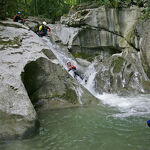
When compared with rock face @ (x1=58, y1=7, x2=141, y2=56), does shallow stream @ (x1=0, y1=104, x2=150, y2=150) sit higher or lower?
lower

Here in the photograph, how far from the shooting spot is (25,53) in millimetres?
8852

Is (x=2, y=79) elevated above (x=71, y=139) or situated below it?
above

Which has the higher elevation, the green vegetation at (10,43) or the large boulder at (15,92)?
the green vegetation at (10,43)

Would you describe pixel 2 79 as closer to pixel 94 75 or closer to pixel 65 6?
pixel 94 75

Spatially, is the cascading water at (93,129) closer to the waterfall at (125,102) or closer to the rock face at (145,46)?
the waterfall at (125,102)

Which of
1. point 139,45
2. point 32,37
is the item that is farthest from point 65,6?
point 32,37

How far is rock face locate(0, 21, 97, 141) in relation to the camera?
6139mm

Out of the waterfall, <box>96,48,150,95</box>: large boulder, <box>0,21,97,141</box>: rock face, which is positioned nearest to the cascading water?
the waterfall

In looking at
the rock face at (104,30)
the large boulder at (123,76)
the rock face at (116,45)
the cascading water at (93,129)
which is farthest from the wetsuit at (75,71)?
the cascading water at (93,129)

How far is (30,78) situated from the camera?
28.2 ft

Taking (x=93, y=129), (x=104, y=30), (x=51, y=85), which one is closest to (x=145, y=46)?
(x=104, y=30)

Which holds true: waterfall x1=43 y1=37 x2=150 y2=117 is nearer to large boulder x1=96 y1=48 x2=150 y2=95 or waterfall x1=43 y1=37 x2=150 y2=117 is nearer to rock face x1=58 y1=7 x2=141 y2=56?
large boulder x1=96 y1=48 x2=150 y2=95

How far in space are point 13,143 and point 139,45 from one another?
480 inches

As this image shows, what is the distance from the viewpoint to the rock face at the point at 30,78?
6.14m
